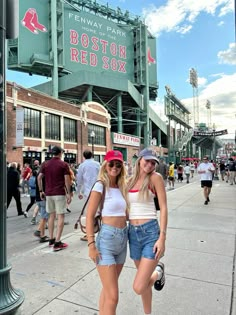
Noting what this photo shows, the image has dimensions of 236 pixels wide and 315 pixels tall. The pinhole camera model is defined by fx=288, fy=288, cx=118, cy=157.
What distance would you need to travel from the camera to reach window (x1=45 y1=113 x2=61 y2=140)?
2692cm

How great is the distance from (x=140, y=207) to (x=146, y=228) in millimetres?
199

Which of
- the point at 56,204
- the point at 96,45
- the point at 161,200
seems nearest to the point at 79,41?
the point at 96,45

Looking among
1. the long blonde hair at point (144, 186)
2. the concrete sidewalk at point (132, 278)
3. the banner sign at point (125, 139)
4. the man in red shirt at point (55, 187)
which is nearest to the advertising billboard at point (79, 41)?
the banner sign at point (125, 139)

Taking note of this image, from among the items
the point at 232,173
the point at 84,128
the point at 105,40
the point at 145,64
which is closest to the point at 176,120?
the point at 145,64

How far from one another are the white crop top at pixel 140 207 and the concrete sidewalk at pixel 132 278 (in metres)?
1.10

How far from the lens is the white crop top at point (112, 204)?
2.61 m

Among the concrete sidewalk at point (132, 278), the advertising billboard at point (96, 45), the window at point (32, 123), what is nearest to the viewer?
the concrete sidewalk at point (132, 278)

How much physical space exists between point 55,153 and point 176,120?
6989 cm

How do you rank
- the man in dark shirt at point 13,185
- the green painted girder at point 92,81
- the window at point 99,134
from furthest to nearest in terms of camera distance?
1. the green painted girder at point 92,81
2. the window at point 99,134
3. the man in dark shirt at point 13,185

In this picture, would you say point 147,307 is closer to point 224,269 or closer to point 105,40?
point 224,269

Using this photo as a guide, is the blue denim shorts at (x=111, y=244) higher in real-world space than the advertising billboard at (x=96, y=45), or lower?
lower

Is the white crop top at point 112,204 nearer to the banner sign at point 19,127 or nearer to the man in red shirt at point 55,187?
the man in red shirt at point 55,187

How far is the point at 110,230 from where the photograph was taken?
2543 mm

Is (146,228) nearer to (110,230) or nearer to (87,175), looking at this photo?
(110,230)
